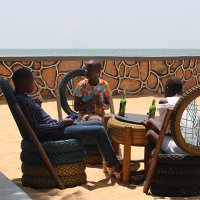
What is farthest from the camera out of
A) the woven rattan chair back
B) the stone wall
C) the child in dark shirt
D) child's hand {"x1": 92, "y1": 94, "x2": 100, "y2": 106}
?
the stone wall

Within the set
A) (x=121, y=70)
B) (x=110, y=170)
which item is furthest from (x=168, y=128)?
(x=121, y=70)

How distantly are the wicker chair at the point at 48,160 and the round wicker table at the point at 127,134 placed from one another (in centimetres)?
51

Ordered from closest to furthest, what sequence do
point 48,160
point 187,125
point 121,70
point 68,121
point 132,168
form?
1. point 187,125
2. point 48,160
3. point 68,121
4. point 132,168
5. point 121,70

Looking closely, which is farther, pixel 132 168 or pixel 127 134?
pixel 132 168

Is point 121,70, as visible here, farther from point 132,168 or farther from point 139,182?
point 139,182

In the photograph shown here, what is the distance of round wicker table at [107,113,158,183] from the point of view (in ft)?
11.4

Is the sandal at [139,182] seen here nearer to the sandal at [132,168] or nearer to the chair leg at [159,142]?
the sandal at [132,168]

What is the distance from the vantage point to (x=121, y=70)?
36.0 ft

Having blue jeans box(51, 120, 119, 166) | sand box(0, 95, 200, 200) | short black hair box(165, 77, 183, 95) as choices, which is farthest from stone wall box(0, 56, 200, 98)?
Answer: short black hair box(165, 77, 183, 95)

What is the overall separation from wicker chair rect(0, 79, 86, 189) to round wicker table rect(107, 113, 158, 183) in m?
0.51

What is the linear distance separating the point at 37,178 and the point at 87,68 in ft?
6.09

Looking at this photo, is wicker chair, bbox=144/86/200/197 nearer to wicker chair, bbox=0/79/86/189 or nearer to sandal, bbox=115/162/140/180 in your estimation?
sandal, bbox=115/162/140/180

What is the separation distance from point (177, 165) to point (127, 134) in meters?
0.71

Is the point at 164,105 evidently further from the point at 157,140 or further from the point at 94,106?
the point at 94,106
